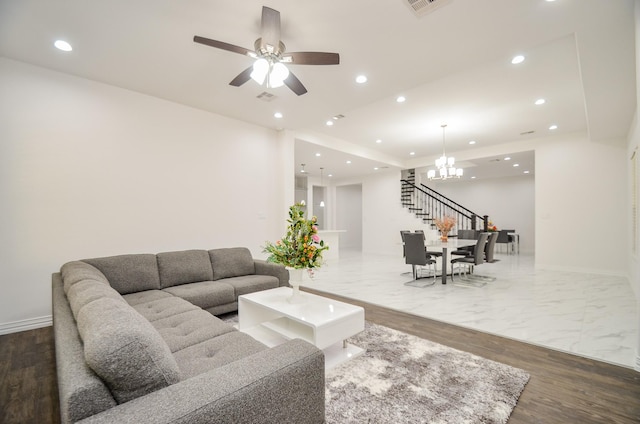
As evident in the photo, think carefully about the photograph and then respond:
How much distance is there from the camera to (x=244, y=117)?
4953mm

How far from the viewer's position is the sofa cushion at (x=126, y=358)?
900 millimetres

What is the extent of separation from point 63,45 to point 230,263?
3029 mm

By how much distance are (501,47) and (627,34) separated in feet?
3.24

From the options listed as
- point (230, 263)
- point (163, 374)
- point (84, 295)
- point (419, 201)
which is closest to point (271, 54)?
point (84, 295)

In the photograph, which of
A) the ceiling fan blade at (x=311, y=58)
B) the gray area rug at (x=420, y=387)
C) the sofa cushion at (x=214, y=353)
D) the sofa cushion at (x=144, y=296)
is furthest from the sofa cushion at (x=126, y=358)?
the ceiling fan blade at (x=311, y=58)

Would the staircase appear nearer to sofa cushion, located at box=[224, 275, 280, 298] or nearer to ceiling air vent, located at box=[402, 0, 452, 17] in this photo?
sofa cushion, located at box=[224, 275, 280, 298]

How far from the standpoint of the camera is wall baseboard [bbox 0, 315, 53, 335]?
308cm

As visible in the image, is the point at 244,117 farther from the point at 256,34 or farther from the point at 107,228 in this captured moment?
the point at 107,228

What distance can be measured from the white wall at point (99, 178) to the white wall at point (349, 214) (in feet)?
24.4

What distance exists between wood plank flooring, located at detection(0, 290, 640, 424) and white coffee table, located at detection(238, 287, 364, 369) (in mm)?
960

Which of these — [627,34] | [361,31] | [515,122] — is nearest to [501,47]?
[627,34]

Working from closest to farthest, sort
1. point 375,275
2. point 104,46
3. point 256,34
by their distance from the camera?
point 256,34 → point 104,46 → point 375,275

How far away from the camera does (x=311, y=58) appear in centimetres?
253

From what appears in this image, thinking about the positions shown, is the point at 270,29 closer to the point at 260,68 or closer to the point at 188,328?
the point at 260,68
